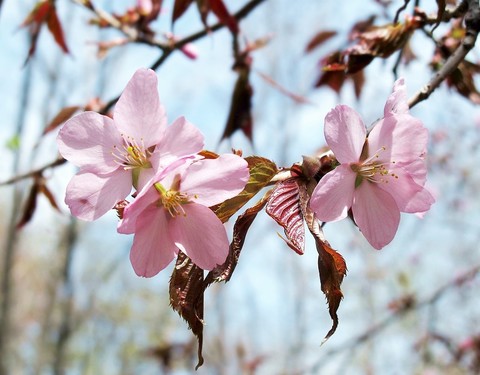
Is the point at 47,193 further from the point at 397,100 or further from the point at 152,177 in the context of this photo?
the point at 397,100

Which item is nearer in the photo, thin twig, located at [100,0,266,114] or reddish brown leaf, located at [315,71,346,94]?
thin twig, located at [100,0,266,114]

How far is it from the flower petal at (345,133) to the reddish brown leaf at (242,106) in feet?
2.08

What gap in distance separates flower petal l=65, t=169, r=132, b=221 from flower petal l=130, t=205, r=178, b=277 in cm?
3

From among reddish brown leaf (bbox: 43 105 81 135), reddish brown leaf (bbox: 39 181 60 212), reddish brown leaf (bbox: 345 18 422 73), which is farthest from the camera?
reddish brown leaf (bbox: 39 181 60 212)

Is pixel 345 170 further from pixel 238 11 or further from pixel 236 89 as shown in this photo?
pixel 238 11

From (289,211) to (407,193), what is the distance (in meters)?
0.12

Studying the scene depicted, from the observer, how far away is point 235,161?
433 millimetres

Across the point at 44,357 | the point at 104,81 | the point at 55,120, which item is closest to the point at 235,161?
the point at 55,120

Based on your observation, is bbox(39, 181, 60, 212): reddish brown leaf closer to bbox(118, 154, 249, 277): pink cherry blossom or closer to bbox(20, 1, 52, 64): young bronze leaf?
bbox(20, 1, 52, 64): young bronze leaf

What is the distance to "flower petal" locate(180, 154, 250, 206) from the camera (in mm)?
432

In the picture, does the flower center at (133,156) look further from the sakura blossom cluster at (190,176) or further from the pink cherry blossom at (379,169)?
the pink cherry blossom at (379,169)

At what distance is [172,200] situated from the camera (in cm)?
44

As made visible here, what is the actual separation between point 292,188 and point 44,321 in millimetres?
5102

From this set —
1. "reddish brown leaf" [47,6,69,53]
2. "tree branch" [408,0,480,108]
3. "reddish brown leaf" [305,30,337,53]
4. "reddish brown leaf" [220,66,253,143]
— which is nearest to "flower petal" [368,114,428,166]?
"tree branch" [408,0,480,108]
